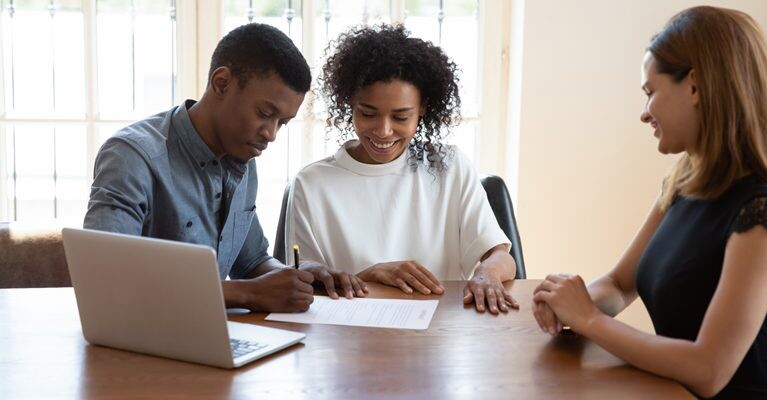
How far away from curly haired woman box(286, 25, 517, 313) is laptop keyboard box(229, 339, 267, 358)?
82 cm

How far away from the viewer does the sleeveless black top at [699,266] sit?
1.46 m

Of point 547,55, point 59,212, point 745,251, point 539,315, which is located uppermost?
point 547,55

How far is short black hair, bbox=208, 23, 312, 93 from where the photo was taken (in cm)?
200

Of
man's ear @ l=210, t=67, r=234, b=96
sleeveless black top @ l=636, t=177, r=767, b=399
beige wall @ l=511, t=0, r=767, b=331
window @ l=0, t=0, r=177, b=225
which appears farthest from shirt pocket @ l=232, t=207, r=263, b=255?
beige wall @ l=511, t=0, r=767, b=331

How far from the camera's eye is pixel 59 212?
139 inches

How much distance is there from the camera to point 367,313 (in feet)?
5.75

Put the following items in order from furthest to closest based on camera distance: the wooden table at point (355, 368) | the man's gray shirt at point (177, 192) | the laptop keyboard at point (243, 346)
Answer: the man's gray shirt at point (177, 192), the laptop keyboard at point (243, 346), the wooden table at point (355, 368)

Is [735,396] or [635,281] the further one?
[635,281]

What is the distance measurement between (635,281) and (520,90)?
1.72m

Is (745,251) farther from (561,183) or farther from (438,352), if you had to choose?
(561,183)

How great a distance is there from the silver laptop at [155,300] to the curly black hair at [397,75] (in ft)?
3.38

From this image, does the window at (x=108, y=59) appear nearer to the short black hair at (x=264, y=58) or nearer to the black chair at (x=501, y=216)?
the black chair at (x=501, y=216)


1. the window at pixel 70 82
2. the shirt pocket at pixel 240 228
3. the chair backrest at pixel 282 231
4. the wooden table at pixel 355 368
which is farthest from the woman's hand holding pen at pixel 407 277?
the window at pixel 70 82

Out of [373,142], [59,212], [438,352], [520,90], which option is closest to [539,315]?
[438,352]
